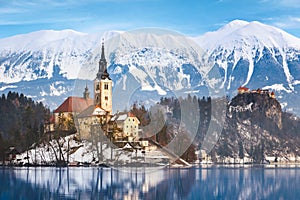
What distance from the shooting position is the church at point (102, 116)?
104625 millimetres

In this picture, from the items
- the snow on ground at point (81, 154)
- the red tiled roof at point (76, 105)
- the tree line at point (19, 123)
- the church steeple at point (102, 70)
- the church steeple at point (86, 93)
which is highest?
the church steeple at point (102, 70)

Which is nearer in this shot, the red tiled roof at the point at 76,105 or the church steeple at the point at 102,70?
the church steeple at the point at 102,70

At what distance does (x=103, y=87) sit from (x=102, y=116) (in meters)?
5.84

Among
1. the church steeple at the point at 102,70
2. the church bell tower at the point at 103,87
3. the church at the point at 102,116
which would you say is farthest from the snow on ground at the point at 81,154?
the church steeple at the point at 102,70

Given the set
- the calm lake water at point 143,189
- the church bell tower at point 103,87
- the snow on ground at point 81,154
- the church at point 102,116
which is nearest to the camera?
the calm lake water at point 143,189

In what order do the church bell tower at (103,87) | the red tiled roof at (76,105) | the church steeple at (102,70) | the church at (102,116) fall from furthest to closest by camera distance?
the red tiled roof at (76,105)
the church bell tower at (103,87)
the church steeple at (102,70)
the church at (102,116)

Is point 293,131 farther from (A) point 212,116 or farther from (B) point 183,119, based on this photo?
(B) point 183,119

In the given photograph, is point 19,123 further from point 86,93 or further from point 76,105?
point 86,93

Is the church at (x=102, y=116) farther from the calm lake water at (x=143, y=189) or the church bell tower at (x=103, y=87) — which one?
the calm lake water at (x=143, y=189)

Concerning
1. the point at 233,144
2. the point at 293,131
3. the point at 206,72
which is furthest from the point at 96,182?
the point at 293,131

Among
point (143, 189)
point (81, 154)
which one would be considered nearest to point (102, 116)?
point (81, 154)

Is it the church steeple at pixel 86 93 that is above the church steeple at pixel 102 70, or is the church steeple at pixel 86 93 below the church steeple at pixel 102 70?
below

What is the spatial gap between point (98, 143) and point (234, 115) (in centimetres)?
7923

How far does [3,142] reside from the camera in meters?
111
